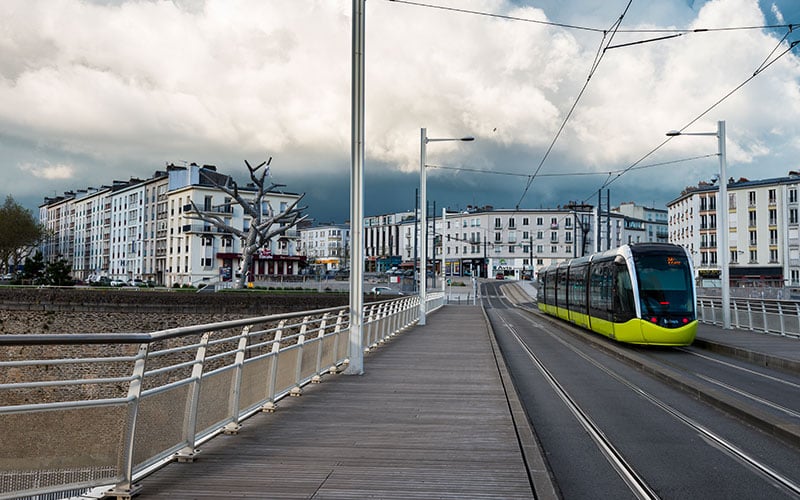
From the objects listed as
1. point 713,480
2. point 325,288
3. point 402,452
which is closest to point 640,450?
point 713,480

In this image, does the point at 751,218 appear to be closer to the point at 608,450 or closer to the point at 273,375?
the point at 608,450

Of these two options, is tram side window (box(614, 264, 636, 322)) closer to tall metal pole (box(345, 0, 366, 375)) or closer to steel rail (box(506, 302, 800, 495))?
steel rail (box(506, 302, 800, 495))

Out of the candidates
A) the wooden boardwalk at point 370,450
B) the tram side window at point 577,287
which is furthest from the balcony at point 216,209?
the wooden boardwalk at point 370,450

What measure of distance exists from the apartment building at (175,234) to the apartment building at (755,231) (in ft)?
165

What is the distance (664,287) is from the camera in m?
20.6

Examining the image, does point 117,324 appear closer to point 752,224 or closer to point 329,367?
point 329,367

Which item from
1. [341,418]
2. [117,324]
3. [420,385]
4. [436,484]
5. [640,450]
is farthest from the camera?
[117,324]

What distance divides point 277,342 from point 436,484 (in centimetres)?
373

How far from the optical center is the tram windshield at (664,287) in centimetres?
2056

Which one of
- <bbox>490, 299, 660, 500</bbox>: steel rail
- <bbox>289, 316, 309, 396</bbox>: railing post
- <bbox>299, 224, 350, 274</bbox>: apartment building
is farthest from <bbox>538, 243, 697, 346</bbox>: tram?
<bbox>299, 224, 350, 274</bbox>: apartment building

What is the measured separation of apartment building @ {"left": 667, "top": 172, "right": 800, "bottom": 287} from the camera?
80875 millimetres

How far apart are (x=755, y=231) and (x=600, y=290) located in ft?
229

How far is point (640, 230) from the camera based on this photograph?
14075cm

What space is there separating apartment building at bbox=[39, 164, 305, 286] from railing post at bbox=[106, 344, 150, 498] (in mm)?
63411
